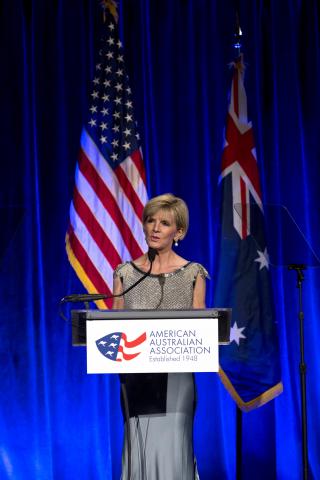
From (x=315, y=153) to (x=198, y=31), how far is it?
49.7 inches

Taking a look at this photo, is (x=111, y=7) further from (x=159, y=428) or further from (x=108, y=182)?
(x=159, y=428)

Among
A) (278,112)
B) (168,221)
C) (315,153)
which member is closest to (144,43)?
(278,112)

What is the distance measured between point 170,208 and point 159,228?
0.10m

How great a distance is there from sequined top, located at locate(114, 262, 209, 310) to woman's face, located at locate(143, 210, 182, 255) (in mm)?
139

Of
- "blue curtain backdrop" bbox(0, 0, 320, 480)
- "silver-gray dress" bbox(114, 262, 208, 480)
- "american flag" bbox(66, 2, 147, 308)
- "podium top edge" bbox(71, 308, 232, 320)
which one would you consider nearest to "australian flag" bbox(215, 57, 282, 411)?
"blue curtain backdrop" bbox(0, 0, 320, 480)

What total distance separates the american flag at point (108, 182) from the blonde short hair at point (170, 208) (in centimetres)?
131

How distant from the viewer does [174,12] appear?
14.7ft

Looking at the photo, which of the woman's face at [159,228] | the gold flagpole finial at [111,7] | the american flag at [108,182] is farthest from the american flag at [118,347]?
the gold flagpole finial at [111,7]

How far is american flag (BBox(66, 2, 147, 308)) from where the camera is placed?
Answer: 3973 millimetres

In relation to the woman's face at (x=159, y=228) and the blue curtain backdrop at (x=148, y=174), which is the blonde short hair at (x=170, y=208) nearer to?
the woman's face at (x=159, y=228)

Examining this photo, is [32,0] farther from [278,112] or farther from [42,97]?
[278,112]

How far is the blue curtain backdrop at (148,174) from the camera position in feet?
13.6

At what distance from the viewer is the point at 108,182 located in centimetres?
407

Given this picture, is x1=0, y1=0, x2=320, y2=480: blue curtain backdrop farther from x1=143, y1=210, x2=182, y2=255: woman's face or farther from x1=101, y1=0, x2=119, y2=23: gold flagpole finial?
x1=143, y1=210, x2=182, y2=255: woman's face
